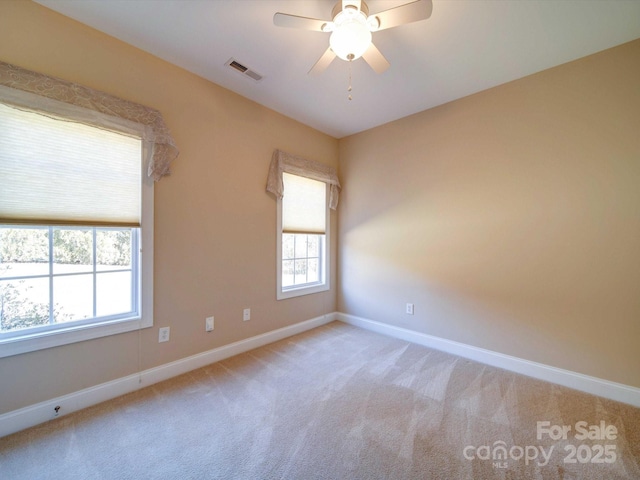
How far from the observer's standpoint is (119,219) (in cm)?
199

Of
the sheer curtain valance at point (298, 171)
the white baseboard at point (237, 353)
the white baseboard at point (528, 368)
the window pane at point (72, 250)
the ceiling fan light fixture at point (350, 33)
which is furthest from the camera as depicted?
the sheer curtain valance at point (298, 171)

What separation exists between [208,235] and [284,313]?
1.36 m

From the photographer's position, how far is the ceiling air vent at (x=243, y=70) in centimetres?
224

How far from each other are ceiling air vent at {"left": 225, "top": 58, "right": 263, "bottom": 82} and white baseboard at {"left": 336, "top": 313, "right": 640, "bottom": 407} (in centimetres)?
317

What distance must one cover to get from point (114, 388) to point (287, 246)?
210 cm

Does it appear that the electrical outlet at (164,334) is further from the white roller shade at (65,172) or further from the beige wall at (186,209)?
the white roller shade at (65,172)

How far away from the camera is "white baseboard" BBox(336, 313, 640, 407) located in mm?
1980

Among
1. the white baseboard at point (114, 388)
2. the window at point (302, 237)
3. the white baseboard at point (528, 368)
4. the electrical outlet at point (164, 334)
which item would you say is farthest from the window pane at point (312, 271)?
the electrical outlet at point (164, 334)

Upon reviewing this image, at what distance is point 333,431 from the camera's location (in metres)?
1.67

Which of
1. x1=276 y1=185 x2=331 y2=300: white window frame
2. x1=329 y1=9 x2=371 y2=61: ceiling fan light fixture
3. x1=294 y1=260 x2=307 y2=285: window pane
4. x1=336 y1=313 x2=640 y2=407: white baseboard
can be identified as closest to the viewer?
x1=329 y1=9 x2=371 y2=61: ceiling fan light fixture

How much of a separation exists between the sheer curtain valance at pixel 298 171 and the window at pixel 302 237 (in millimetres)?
91

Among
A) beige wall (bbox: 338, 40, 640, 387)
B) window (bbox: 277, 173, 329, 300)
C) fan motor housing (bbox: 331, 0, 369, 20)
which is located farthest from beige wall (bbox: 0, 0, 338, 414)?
beige wall (bbox: 338, 40, 640, 387)

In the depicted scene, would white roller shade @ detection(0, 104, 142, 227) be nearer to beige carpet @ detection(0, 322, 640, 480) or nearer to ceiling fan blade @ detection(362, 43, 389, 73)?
beige carpet @ detection(0, 322, 640, 480)

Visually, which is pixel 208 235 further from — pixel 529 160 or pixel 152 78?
pixel 529 160
